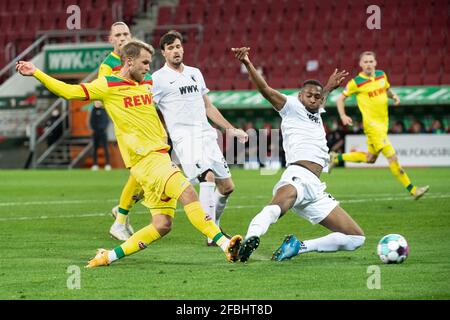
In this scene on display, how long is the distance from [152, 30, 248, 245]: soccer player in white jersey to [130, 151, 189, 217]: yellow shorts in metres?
1.96

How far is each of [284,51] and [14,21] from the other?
11547 millimetres

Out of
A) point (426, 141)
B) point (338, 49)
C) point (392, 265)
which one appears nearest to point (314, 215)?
point (392, 265)

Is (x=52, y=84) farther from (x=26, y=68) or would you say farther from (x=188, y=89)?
(x=188, y=89)

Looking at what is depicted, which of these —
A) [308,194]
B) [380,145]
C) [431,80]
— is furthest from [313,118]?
[431,80]

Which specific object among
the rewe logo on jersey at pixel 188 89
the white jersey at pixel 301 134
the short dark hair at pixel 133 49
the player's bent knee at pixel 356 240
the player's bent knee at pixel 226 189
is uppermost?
the short dark hair at pixel 133 49

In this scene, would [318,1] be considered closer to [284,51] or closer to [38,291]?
[284,51]

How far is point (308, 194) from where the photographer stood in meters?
9.12

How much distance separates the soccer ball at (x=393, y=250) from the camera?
8.74 metres

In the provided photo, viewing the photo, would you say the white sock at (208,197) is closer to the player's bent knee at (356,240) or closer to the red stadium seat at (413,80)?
the player's bent knee at (356,240)

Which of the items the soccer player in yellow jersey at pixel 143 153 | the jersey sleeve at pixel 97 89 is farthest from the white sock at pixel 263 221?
the jersey sleeve at pixel 97 89

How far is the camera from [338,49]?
32.3 metres

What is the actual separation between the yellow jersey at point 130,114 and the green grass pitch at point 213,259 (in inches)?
42.4

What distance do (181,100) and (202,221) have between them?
253 centimetres

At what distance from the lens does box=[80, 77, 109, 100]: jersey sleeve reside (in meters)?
8.71
